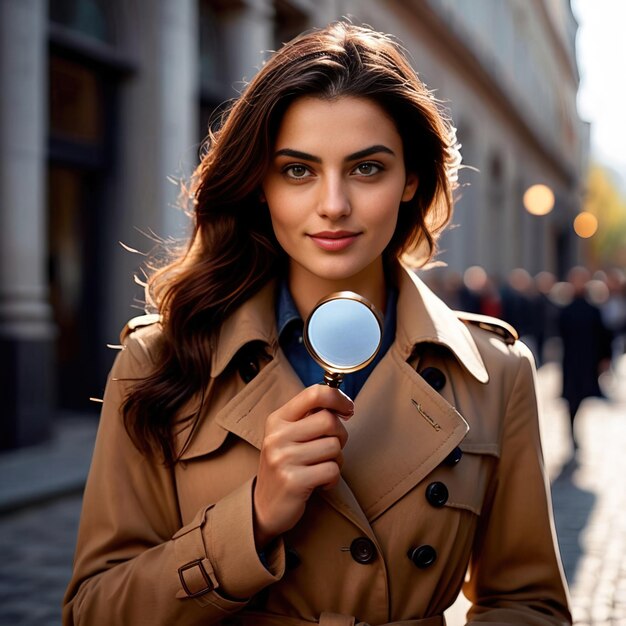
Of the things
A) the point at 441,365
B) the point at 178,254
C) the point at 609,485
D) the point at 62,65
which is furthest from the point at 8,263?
the point at 441,365

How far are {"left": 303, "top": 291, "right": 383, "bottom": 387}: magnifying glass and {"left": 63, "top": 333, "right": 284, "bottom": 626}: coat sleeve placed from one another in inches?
15.0

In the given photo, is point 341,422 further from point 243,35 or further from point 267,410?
point 243,35

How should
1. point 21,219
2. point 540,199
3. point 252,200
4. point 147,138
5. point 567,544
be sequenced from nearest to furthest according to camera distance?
point 252,200 → point 567,544 → point 21,219 → point 147,138 → point 540,199

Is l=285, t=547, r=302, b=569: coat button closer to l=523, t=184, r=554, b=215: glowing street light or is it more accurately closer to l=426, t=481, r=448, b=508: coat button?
l=426, t=481, r=448, b=508: coat button

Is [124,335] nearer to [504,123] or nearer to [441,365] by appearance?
[441,365]

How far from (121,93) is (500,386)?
1022 centimetres

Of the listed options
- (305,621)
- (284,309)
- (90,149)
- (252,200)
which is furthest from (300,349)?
(90,149)

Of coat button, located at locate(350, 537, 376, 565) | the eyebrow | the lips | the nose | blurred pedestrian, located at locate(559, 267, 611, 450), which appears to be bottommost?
blurred pedestrian, located at locate(559, 267, 611, 450)

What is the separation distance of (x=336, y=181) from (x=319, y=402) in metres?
0.51

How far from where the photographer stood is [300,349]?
2.22 meters

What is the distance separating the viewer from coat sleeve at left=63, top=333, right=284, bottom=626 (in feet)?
6.00

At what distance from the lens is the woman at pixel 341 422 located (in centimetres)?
191

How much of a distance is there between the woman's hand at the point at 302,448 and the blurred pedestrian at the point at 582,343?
953cm

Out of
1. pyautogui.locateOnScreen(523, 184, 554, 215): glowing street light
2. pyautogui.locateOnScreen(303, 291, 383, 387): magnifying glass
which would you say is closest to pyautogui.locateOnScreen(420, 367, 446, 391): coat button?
pyautogui.locateOnScreen(303, 291, 383, 387): magnifying glass
